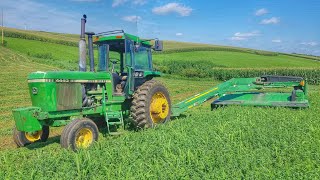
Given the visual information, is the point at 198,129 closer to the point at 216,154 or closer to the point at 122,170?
the point at 216,154

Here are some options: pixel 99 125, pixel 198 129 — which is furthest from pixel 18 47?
pixel 198 129

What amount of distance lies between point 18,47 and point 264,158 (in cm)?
4081

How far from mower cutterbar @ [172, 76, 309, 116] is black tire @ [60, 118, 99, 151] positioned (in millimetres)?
3148

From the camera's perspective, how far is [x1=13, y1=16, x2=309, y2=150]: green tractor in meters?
6.29

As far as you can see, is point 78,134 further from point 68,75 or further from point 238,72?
point 238,72

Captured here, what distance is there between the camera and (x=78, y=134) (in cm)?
621

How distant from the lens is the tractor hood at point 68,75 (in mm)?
6328

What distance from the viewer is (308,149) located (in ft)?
17.3

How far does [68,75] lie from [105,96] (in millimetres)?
1119

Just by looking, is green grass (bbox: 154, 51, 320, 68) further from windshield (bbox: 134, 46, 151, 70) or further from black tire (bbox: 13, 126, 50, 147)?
black tire (bbox: 13, 126, 50, 147)

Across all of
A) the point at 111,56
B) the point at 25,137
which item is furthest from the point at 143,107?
the point at 25,137

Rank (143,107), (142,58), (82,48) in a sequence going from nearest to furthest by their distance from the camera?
1. (82,48)
2. (143,107)
3. (142,58)

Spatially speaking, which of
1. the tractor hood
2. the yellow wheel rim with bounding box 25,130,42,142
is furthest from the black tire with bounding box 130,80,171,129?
the yellow wheel rim with bounding box 25,130,42,142

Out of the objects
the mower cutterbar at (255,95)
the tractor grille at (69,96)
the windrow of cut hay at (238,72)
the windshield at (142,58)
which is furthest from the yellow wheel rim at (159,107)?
the windrow of cut hay at (238,72)
